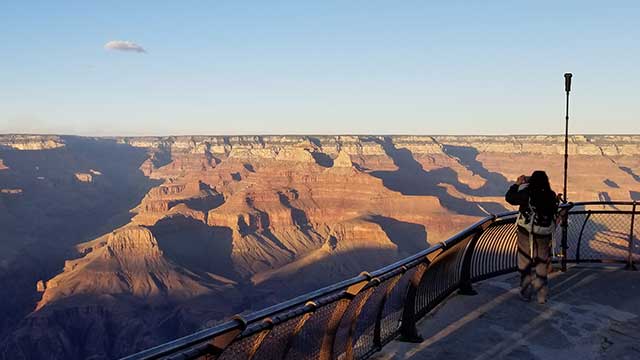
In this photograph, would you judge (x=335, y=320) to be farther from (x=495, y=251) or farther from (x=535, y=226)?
(x=495, y=251)

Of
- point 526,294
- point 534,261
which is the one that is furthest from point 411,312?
point 526,294

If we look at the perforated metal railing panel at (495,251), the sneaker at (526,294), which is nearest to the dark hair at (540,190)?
the perforated metal railing panel at (495,251)

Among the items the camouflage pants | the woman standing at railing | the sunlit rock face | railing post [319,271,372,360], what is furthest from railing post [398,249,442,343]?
the sunlit rock face

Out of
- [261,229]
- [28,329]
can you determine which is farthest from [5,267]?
[261,229]

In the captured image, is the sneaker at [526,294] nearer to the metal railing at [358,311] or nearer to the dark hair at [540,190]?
the metal railing at [358,311]

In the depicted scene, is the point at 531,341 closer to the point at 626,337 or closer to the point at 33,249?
the point at 626,337

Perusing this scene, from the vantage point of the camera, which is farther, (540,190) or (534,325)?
(540,190)
